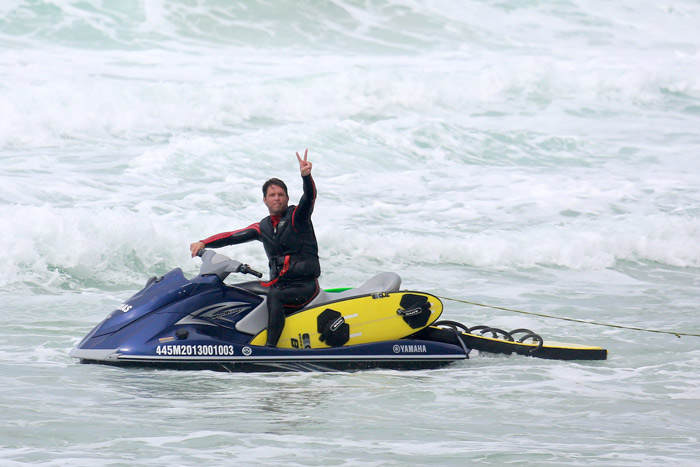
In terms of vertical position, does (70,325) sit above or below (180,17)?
below

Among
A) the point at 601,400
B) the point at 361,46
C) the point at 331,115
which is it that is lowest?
the point at 601,400

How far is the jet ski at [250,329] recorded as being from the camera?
6.33m

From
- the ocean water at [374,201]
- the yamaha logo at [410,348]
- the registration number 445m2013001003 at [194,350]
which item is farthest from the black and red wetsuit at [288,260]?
the yamaha logo at [410,348]

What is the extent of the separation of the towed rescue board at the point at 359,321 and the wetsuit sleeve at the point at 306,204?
63 centimetres

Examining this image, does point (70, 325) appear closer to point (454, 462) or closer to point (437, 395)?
point (437, 395)

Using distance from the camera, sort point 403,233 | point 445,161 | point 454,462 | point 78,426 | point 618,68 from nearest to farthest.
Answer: point 454,462
point 78,426
point 403,233
point 445,161
point 618,68

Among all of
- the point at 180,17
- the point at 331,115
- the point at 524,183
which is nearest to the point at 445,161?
→ the point at 524,183

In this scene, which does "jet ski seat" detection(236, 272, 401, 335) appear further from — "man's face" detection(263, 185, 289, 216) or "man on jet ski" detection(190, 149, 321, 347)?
"man's face" detection(263, 185, 289, 216)

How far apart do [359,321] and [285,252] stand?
736 millimetres

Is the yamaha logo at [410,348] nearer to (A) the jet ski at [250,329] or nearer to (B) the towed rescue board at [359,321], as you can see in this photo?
(A) the jet ski at [250,329]

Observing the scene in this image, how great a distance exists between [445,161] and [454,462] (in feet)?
39.1

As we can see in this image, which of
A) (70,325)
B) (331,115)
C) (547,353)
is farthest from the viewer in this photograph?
(331,115)

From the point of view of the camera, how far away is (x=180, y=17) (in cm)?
2445

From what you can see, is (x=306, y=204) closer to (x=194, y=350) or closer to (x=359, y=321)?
(x=359, y=321)
